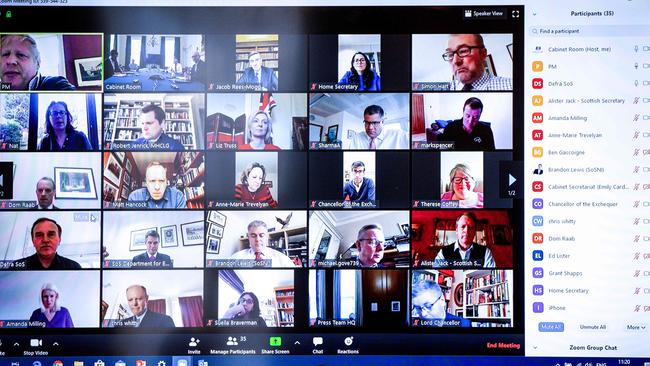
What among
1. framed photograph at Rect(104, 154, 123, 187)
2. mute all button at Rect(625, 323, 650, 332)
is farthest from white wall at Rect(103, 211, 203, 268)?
mute all button at Rect(625, 323, 650, 332)

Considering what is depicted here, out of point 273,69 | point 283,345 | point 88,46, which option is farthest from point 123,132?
point 283,345

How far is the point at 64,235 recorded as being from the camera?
7.63 feet

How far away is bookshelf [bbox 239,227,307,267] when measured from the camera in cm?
233

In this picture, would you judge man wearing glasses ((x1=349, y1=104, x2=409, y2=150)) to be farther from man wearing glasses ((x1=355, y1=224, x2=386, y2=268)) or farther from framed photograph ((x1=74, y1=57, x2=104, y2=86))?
framed photograph ((x1=74, y1=57, x2=104, y2=86))

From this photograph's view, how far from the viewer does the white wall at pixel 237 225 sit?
2328 millimetres

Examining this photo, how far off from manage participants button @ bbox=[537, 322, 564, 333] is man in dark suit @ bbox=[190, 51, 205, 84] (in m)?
1.51

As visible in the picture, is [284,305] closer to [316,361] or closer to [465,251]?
[316,361]

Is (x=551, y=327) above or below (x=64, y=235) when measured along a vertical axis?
below

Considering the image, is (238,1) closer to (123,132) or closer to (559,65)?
(123,132)

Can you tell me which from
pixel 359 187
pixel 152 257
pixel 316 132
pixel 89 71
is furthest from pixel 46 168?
pixel 359 187

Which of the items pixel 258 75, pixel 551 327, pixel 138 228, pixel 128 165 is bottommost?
pixel 551 327

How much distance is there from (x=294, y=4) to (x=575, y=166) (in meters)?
1.17

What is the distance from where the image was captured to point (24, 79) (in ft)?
7.72

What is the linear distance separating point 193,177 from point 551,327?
140 centimetres
